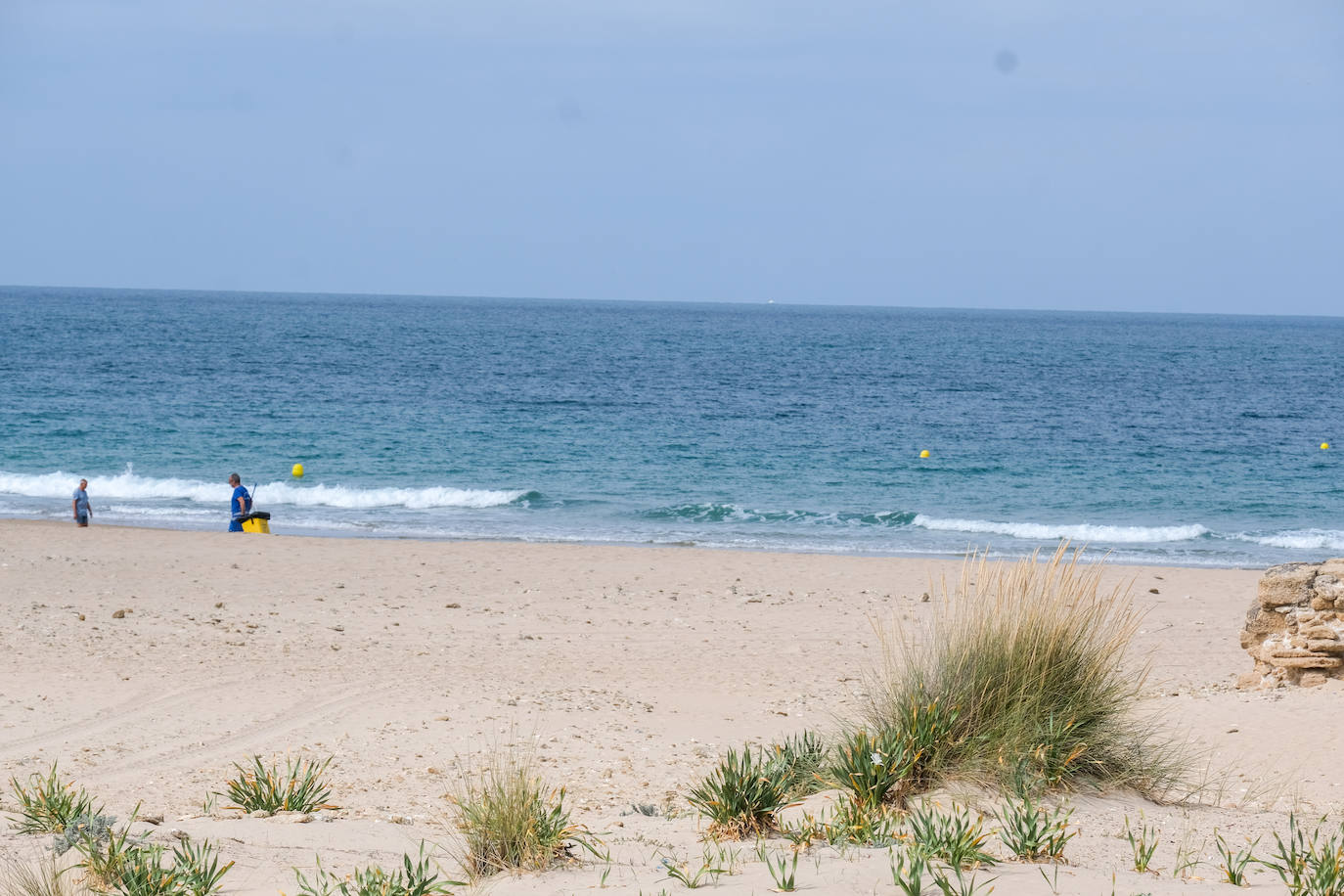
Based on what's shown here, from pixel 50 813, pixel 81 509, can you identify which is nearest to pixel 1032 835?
pixel 50 813

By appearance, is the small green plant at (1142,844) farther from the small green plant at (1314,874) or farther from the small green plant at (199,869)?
the small green plant at (199,869)

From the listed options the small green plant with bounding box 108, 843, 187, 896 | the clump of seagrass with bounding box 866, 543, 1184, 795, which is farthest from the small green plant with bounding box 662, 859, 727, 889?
the small green plant with bounding box 108, 843, 187, 896

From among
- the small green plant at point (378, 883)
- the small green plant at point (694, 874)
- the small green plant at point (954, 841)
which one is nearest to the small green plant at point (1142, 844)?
the small green plant at point (954, 841)

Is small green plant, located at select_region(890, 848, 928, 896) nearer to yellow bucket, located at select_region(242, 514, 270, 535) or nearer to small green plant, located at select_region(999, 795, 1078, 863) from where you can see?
small green plant, located at select_region(999, 795, 1078, 863)

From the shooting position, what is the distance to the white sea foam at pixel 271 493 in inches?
949

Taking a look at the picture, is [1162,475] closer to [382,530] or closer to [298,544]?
[382,530]

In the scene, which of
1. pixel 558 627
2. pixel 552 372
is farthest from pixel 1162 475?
pixel 552 372

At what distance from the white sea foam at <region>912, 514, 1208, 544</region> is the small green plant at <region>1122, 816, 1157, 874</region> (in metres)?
16.9

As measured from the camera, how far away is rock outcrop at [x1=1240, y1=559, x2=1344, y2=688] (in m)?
8.22

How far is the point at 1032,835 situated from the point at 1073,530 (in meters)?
18.7

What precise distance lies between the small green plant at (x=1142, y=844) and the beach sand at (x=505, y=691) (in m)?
0.05

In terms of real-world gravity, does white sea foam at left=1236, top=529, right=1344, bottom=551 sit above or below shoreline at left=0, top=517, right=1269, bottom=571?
above

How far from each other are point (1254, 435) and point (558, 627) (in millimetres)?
31145

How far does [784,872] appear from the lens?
4070 mm
